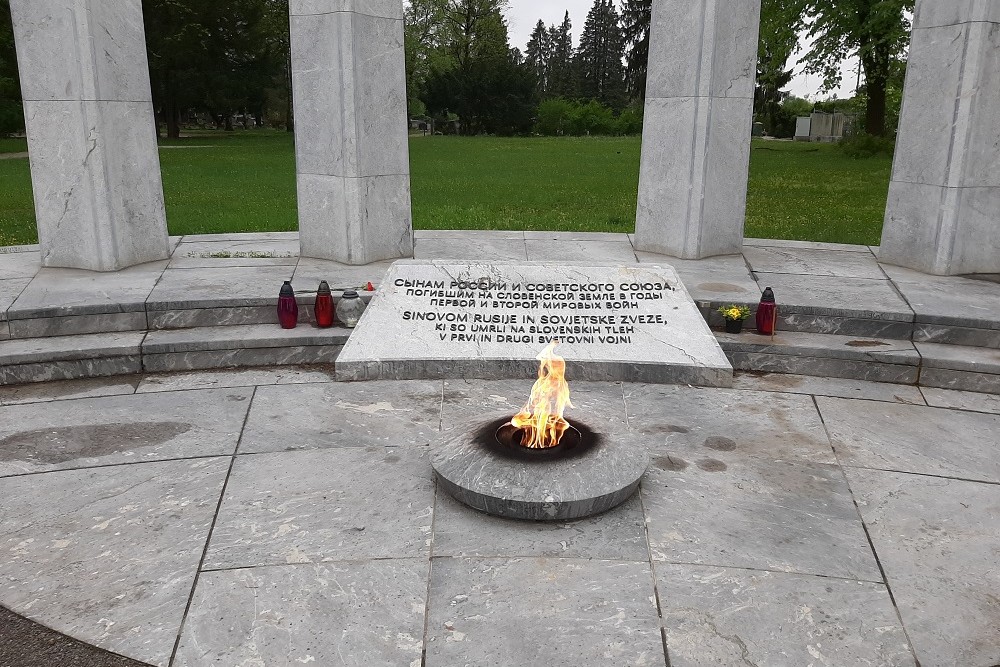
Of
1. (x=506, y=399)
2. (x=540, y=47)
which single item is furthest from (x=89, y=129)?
(x=540, y=47)

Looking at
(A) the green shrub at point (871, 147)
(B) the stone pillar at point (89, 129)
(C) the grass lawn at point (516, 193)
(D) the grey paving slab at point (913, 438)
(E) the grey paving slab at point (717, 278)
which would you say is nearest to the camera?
(D) the grey paving slab at point (913, 438)

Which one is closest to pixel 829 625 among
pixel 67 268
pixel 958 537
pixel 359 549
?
pixel 958 537

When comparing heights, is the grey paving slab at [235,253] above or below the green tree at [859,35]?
below

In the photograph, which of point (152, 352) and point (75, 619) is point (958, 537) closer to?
point (75, 619)

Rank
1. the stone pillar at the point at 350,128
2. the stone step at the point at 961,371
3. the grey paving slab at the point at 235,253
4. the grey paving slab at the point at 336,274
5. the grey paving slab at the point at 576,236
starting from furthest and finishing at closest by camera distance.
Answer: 1. the grey paving slab at the point at 576,236
2. the grey paving slab at the point at 235,253
3. the stone pillar at the point at 350,128
4. the grey paving slab at the point at 336,274
5. the stone step at the point at 961,371

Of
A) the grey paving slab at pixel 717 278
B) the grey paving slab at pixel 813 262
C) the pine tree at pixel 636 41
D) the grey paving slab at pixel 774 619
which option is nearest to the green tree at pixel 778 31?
the grey paving slab at pixel 813 262

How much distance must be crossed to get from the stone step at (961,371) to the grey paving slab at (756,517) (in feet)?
8.33

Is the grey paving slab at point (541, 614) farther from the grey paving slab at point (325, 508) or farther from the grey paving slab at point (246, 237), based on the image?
the grey paving slab at point (246, 237)

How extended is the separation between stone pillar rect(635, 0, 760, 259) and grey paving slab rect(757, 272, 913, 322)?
1148 mm

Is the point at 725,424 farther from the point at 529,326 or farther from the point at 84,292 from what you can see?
the point at 84,292

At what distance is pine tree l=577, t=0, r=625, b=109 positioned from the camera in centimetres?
7762

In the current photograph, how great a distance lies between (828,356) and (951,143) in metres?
3.52

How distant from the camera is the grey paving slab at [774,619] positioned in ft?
12.5

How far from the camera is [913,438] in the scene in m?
6.25
